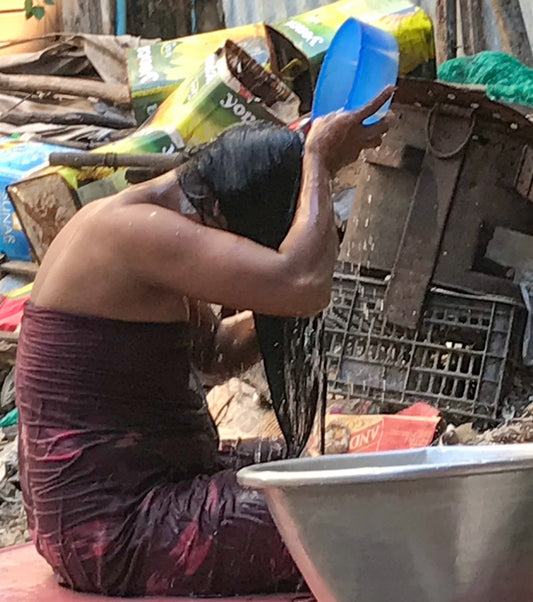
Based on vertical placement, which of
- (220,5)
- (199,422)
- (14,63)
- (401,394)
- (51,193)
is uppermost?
(220,5)

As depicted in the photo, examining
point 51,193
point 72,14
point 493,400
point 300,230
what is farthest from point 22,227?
point 72,14

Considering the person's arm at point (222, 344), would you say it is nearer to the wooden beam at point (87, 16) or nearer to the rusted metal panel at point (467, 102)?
the rusted metal panel at point (467, 102)

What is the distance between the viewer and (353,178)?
3.89 meters

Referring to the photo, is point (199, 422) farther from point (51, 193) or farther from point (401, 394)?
point (51, 193)

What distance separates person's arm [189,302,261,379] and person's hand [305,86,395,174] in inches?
23.6

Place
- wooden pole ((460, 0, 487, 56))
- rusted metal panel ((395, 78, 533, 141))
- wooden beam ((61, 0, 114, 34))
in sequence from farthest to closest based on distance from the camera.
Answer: wooden beam ((61, 0, 114, 34)) → wooden pole ((460, 0, 487, 56)) → rusted metal panel ((395, 78, 533, 141))

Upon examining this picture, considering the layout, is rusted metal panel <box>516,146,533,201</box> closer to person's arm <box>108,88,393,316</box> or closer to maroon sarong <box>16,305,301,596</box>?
person's arm <box>108,88,393,316</box>

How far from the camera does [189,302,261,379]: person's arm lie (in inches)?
102

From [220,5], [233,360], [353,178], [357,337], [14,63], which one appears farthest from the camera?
[220,5]

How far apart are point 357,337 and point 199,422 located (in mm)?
1165

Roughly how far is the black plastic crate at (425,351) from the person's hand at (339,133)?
1211 mm

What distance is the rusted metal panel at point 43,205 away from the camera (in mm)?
4031

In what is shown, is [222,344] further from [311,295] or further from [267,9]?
[267,9]

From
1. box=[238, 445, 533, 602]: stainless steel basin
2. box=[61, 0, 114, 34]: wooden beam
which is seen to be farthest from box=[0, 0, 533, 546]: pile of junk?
box=[61, 0, 114, 34]: wooden beam
